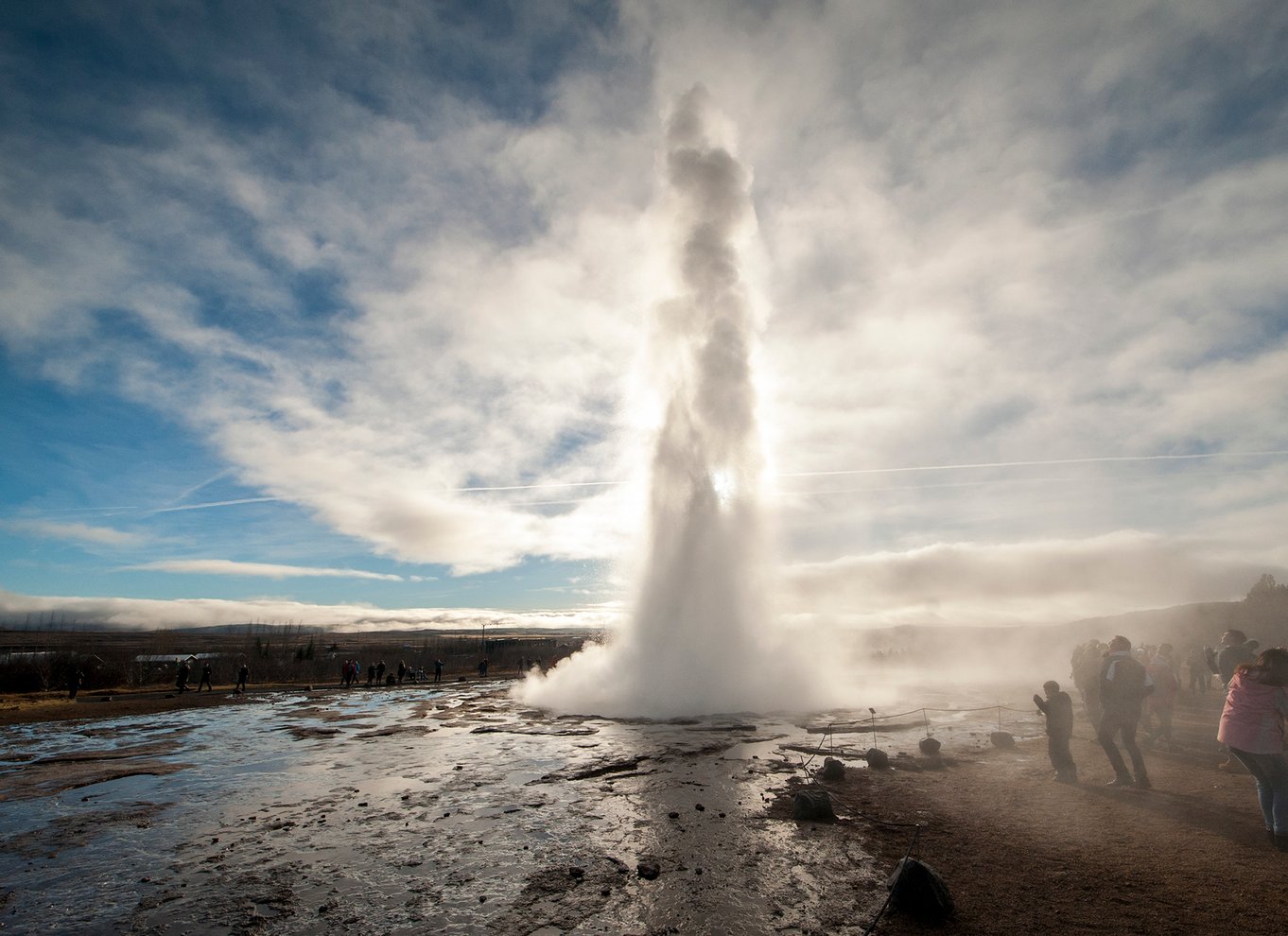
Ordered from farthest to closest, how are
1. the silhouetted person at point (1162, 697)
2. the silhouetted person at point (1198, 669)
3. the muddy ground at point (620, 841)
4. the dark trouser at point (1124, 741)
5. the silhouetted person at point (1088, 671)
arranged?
1. the silhouetted person at point (1198, 669)
2. the silhouetted person at point (1088, 671)
3. the silhouetted person at point (1162, 697)
4. the dark trouser at point (1124, 741)
5. the muddy ground at point (620, 841)

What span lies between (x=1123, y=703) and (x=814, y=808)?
4910 millimetres

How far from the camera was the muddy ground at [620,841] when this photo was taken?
5797mm

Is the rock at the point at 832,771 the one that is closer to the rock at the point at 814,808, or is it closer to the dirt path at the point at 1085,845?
the dirt path at the point at 1085,845

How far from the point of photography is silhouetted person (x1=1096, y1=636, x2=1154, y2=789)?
8680 millimetres

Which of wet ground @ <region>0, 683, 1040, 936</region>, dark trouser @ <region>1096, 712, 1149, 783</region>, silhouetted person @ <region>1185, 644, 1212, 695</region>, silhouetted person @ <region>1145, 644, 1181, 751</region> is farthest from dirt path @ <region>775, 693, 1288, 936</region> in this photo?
silhouetted person @ <region>1185, 644, 1212, 695</region>

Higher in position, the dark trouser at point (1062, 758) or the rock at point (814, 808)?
the dark trouser at point (1062, 758)

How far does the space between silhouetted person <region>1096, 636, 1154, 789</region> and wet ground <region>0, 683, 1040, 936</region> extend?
418cm

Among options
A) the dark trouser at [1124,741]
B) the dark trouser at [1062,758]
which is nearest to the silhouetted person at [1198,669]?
the dark trouser at [1062,758]

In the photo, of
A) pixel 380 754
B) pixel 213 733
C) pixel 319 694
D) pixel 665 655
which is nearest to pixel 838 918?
pixel 380 754

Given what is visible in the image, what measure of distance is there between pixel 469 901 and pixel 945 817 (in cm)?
650

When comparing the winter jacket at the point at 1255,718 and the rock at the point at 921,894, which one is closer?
the rock at the point at 921,894

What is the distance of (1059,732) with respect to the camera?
32.5 ft

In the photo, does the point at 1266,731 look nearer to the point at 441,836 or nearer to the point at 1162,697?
the point at 1162,697

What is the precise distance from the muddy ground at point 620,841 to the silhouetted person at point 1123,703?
1.47ft
